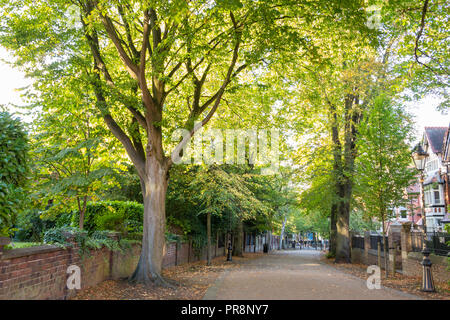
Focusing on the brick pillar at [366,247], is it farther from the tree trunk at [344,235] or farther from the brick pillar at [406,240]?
the brick pillar at [406,240]

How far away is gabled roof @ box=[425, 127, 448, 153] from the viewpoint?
42.8 m

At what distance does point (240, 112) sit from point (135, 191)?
7.58m

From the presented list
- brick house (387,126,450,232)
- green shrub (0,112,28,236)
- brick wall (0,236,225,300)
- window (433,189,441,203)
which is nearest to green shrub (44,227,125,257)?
brick wall (0,236,225,300)

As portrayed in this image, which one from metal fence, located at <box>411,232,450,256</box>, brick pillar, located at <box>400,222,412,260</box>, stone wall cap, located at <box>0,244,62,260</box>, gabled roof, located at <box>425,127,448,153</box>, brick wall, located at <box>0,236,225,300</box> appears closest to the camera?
stone wall cap, located at <box>0,244,62,260</box>

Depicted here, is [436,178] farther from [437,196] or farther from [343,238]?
[343,238]

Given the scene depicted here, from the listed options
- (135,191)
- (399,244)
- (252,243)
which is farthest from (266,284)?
(252,243)

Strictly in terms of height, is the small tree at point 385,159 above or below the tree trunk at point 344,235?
above

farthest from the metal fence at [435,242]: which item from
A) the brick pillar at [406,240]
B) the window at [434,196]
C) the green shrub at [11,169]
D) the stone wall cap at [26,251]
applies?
the window at [434,196]

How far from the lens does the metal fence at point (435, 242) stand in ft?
42.7

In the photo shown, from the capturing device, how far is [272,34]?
1005 cm

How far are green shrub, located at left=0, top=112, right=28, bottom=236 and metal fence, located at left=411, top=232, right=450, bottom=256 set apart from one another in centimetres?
1279

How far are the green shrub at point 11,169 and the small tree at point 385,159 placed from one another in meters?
13.0

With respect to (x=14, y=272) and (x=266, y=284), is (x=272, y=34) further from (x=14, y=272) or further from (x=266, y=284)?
(x=14, y=272)

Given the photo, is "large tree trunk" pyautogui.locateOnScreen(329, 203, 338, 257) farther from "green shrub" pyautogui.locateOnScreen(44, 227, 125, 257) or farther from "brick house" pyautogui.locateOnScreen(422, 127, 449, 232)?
"green shrub" pyautogui.locateOnScreen(44, 227, 125, 257)
